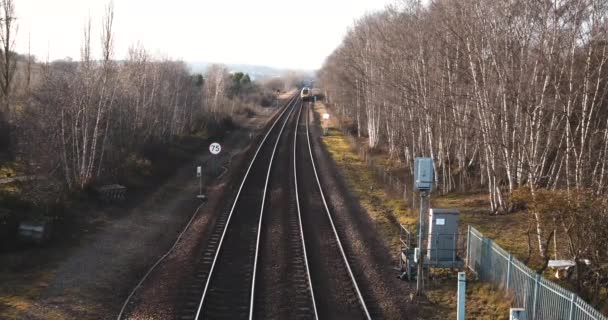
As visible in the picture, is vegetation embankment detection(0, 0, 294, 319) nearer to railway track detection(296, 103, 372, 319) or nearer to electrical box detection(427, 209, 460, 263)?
railway track detection(296, 103, 372, 319)

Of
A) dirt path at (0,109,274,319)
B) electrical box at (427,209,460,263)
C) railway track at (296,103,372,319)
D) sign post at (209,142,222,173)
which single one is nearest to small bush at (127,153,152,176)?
dirt path at (0,109,274,319)

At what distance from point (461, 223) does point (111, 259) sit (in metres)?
12.6

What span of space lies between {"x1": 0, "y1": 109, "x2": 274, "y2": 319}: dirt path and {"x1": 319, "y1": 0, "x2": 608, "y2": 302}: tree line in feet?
33.8

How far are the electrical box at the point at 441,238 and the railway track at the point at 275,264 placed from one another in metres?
2.39

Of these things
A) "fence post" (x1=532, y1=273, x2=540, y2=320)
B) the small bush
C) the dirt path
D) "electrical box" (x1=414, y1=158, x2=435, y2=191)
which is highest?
"electrical box" (x1=414, y1=158, x2=435, y2=191)

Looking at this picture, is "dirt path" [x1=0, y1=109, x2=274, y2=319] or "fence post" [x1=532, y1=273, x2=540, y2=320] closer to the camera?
"fence post" [x1=532, y1=273, x2=540, y2=320]

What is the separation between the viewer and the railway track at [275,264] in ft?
42.2

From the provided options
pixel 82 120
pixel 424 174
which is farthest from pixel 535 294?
pixel 82 120

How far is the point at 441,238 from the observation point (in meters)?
15.3

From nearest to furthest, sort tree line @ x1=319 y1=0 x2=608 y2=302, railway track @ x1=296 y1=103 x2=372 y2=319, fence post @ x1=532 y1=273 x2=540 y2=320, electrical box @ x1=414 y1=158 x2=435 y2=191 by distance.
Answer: fence post @ x1=532 y1=273 x2=540 y2=320, railway track @ x1=296 y1=103 x2=372 y2=319, electrical box @ x1=414 y1=158 x2=435 y2=191, tree line @ x1=319 y1=0 x2=608 y2=302

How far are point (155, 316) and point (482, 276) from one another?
8.41m

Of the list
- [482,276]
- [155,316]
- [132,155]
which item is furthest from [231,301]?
[132,155]

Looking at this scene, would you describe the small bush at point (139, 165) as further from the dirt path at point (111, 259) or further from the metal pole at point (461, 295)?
the metal pole at point (461, 295)

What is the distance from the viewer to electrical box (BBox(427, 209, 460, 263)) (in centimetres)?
1529
